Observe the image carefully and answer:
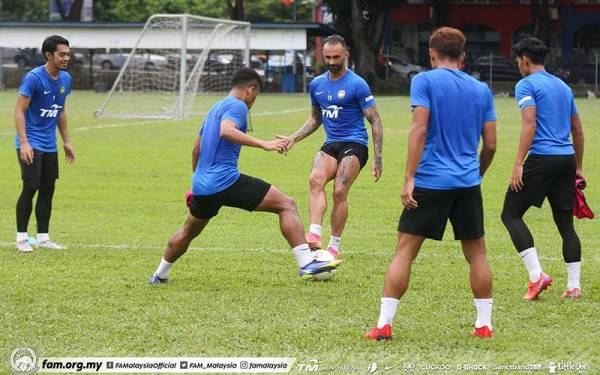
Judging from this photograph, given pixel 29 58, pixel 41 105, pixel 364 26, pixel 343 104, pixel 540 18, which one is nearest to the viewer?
pixel 343 104

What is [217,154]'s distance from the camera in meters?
9.12

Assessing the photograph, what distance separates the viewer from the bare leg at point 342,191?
1094cm

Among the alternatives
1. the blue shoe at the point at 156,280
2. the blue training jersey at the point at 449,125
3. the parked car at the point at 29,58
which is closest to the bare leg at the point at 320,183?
the blue shoe at the point at 156,280

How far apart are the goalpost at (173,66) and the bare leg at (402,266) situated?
26.1m

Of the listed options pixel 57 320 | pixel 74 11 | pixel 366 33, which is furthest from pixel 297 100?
pixel 57 320

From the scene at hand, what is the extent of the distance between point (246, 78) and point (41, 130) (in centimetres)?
302

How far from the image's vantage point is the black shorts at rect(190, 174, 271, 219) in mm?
9148

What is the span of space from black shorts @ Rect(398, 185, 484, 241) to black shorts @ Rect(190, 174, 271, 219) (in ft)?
6.79

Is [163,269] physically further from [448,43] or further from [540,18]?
[540,18]

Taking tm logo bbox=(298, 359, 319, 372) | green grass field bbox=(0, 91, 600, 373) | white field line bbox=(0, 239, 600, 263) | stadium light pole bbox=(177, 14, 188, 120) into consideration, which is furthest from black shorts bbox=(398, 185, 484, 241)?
stadium light pole bbox=(177, 14, 188, 120)

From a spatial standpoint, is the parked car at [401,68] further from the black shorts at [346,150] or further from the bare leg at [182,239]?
the bare leg at [182,239]

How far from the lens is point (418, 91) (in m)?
7.19

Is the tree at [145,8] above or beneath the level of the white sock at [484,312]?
above

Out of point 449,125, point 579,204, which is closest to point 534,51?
point 579,204
